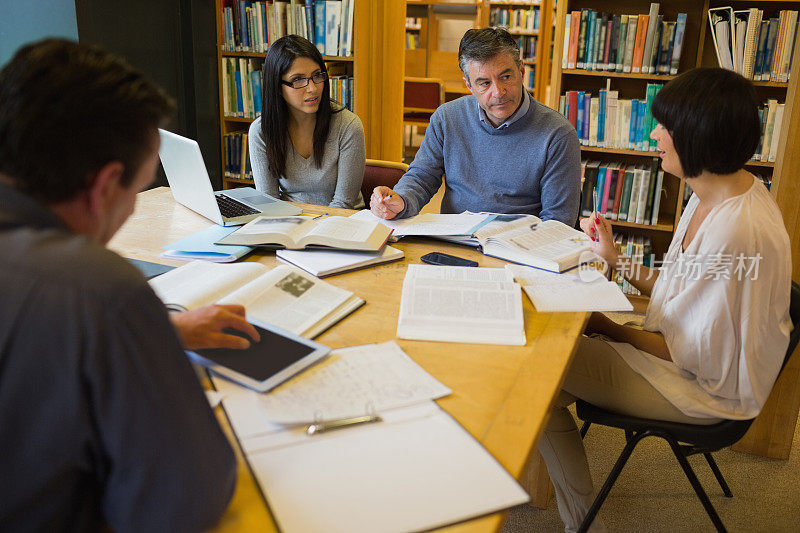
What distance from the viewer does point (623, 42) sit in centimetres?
319

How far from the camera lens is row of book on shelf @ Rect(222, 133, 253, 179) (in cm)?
400

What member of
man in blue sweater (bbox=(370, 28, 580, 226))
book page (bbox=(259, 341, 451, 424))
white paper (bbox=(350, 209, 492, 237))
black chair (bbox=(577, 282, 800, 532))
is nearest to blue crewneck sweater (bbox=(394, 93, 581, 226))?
man in blue sweater (bbox=(370, 28, 580, 226))

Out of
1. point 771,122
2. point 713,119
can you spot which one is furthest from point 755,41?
point 713,119

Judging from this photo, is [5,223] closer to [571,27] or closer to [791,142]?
[791,142]

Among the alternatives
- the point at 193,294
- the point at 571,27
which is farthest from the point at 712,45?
the point at 193,294

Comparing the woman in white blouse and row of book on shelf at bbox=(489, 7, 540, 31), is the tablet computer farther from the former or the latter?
row of book on shelf at bbox=(489, 7, 540, 31)

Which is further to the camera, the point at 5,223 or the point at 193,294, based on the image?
the point at 193,294

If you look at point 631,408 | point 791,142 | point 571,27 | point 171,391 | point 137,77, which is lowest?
point 631,408

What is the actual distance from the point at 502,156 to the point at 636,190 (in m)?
1.30

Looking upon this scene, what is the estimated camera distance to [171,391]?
0.68 m

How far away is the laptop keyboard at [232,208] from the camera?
6.86 ft

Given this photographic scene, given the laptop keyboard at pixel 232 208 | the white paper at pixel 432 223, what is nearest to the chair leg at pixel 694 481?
the white paper at pixel 432 223

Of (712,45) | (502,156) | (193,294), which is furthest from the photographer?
(712,45)

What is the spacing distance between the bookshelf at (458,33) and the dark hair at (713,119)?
5.98 meters
